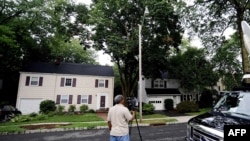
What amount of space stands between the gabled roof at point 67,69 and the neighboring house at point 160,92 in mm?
6217

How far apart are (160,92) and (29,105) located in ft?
59.7

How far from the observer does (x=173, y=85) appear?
94.2 feet

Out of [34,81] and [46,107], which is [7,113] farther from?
[34,81]

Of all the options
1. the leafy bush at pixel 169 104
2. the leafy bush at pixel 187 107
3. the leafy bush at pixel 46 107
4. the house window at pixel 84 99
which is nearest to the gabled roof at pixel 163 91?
the leafy bush at pixel 169 104

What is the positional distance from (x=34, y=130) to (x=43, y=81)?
516 inches

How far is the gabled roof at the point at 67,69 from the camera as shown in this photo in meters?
22.7

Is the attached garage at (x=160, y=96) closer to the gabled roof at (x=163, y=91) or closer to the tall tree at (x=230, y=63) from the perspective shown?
the gabled roof at (x=163, y=91)

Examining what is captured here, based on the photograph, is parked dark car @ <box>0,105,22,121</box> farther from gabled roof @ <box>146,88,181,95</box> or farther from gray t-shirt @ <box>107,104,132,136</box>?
gabled roof @ <box>146,88,181,95</box>

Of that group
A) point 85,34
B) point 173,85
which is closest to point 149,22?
point 85,34

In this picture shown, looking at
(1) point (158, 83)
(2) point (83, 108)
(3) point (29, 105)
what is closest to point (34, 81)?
(3) point (29, 105)

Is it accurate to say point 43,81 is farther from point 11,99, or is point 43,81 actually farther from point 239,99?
point 239,99

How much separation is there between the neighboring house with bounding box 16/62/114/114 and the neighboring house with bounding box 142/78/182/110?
553cm

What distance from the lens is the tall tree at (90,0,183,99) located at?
17250 millimetres

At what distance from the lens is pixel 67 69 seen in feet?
80.2
